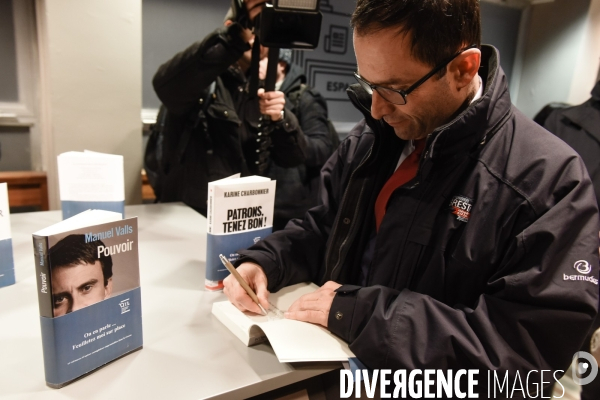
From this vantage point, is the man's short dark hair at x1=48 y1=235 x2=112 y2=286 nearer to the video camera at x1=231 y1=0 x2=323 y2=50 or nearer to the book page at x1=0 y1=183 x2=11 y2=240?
the book page at x1=0 y1=183 x2=11 y2=240

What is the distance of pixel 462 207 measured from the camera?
87cm

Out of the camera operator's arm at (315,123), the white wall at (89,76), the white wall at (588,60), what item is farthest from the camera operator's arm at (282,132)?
the white wall at (588,60)

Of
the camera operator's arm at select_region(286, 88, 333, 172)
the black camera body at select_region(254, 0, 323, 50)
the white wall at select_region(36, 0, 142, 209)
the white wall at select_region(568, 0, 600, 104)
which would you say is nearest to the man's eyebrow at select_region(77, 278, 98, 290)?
the black camera body at select_region(254, 0, 323, 50)

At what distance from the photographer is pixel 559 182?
797 millimetres

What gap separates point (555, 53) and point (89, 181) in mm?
3418

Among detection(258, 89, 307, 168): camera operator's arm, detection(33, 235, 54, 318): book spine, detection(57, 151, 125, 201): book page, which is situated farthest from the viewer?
detection(258, 89, 307, 168): camera operator's arm

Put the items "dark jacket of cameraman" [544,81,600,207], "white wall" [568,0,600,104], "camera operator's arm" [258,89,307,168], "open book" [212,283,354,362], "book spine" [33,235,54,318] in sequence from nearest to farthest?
"book spine" [33,235,54,318], "open book" [212,283,354,362], "camera operator's arm" [258,89,307,168], "dark jacket of cameraman" [544,81,600,207], "white wall" [568,0,600,104]

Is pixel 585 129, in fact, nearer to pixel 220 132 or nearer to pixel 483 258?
pixel 483 258

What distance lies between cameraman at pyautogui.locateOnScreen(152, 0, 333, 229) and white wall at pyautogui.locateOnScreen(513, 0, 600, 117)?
7.42 feet

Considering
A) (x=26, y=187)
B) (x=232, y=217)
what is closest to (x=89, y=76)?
(x=26, y=187)

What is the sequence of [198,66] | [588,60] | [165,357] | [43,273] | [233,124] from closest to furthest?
1. [43,273]
2. [165,357]
3. [198,66]
4. [233,124]
5. [588,60]

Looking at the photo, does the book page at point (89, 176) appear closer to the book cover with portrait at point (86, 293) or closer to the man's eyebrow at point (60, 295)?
the book cover with portrait at point (86, 293)

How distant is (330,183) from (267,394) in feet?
1.87

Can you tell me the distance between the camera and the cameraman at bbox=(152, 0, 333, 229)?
156 cm
